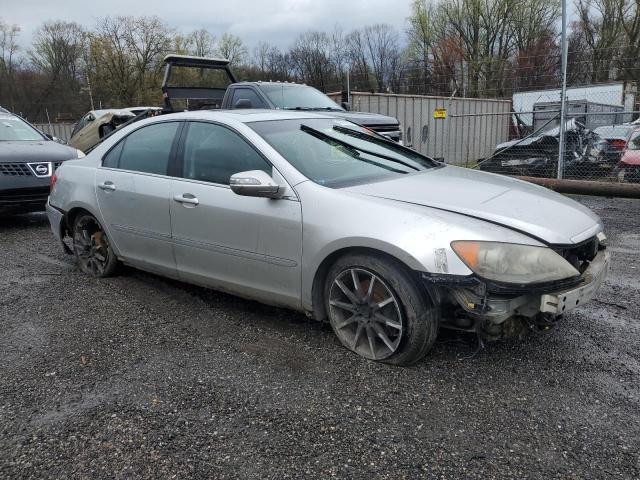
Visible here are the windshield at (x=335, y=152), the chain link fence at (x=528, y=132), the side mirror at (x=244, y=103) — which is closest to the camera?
the windshield at (x=335, y=152)

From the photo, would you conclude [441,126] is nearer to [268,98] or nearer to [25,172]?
[268,98]

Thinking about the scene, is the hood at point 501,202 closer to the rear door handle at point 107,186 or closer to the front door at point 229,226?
the front door at point 229,226

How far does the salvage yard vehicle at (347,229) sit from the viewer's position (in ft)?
8.91

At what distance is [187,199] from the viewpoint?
3.75 m

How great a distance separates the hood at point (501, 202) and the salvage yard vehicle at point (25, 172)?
5.73m

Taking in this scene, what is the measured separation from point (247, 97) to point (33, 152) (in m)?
3.29

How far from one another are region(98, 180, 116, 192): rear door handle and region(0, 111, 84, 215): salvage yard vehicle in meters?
3.37

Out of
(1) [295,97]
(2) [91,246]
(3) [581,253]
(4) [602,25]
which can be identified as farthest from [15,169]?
(4) [602,25]

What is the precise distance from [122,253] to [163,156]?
0.99 m

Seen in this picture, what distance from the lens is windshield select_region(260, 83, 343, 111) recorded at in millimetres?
8477

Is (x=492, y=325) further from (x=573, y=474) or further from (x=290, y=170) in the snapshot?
(x=290, y=170)

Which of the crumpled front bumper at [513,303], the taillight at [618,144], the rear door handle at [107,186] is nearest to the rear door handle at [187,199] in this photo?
the rear door handle at [107,186]

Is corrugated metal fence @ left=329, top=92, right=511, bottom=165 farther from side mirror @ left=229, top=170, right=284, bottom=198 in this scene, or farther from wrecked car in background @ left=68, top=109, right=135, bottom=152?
side mirror @ left=229, top=170, right=284, bottom=198

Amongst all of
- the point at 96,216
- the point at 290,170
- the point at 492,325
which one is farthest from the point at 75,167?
the point at 492,325
